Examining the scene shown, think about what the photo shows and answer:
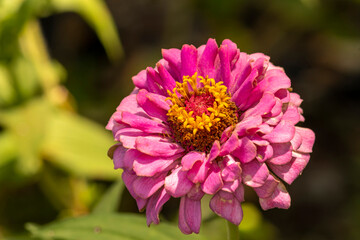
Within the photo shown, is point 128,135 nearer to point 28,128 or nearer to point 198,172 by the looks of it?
point 198,172

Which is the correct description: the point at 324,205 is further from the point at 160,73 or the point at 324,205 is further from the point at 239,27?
the point at 160,73

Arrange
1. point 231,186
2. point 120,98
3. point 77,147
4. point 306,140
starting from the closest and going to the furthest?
point 231,186
point 306,140
point 77,147
point 120,98

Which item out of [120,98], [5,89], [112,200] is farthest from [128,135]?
[120,98]

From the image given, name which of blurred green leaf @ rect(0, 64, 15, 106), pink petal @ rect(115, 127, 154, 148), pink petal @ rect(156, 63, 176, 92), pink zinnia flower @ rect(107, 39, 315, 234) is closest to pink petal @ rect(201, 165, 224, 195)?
pink zinnia flower @ rect(107, 39, 315, 234)

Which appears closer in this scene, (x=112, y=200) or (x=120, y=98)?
(x=112, y=200)

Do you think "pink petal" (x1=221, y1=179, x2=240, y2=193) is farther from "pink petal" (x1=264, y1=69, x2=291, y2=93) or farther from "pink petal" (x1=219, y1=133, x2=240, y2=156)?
"pink petal" (x1=264, y1=69, x2=291, y2=93)

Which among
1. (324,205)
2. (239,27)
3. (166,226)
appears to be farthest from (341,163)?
(166,226)

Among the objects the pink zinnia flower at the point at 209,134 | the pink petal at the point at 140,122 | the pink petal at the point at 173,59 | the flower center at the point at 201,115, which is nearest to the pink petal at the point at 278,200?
the pink zinnia flower at the point at 209,134
